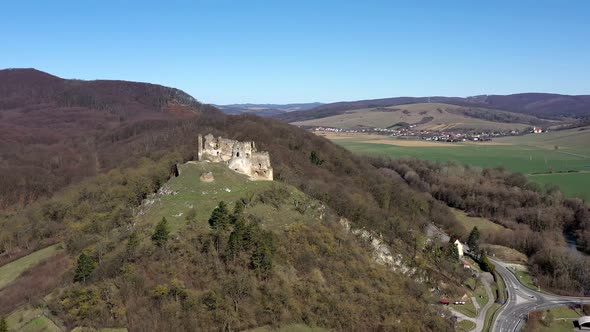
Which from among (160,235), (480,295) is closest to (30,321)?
(160,235)

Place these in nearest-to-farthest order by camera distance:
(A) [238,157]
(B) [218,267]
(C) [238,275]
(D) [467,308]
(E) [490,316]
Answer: (C) [238,275] < (B) [218,267] < (E) [490,316] < (D) [467,308] < (A) [238,157]

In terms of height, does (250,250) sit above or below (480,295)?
above

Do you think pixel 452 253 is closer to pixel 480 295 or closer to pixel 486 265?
pixel 486 265

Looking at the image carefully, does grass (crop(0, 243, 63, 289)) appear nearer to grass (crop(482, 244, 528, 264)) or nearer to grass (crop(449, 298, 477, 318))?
grass (crop(449, 298, 477, 318))

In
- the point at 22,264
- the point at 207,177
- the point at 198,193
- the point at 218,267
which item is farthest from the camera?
the point at 22,264

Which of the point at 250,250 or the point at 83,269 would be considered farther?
the point at 250,250

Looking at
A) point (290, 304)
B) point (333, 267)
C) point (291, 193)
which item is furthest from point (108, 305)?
point (291, 193)

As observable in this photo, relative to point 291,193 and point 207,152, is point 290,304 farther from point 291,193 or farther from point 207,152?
point 207,152

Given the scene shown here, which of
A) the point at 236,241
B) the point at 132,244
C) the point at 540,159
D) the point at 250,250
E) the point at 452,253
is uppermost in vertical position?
the point at 236,241
